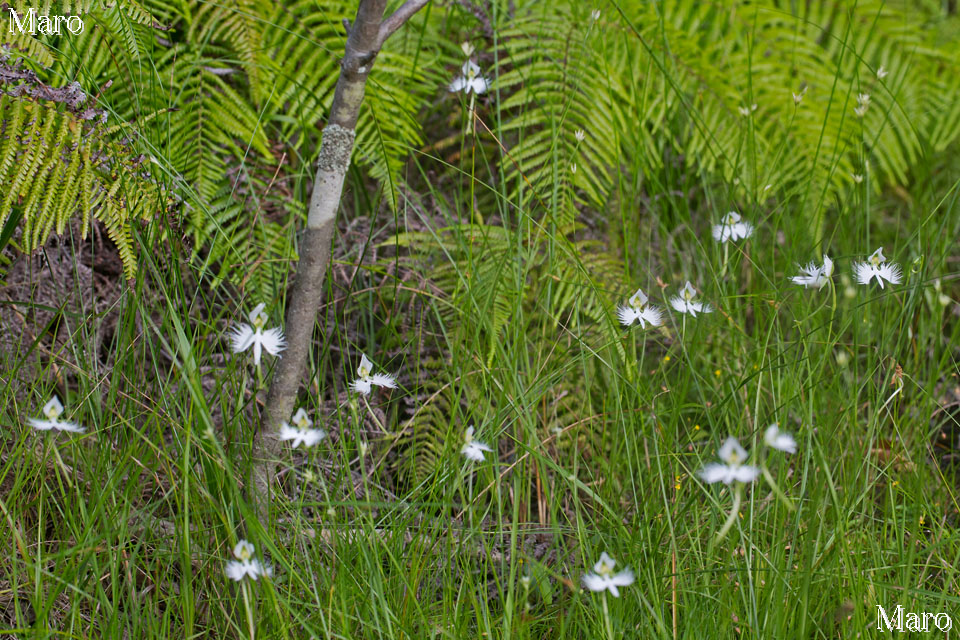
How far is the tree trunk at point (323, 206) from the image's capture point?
111cm

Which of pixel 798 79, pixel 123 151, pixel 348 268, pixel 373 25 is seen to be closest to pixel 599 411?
pixel 348 268

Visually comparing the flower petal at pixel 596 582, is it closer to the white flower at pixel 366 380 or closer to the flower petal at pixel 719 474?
the flower petal at pixel 719 474

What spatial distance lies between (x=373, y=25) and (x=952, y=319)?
6.22ft

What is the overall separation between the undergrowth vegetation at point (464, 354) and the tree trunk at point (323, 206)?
6cm

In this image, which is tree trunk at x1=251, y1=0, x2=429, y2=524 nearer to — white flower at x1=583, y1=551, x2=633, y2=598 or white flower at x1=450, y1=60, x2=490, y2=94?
white flower at x1=450, y1=60, x2=490, y2=94

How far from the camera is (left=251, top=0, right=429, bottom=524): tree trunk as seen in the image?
1108 millimetres

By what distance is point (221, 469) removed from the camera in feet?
3.85

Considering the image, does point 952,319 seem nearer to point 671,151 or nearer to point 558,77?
point 671,151

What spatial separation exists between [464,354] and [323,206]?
0.36 meters

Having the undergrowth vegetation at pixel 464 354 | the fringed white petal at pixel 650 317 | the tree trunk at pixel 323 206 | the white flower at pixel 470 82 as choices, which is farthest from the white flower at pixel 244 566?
the white flower at pixel 470 82

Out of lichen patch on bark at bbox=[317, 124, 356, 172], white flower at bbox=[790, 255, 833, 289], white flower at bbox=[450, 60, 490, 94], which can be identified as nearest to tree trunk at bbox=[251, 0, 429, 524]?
lichen patch on bark at bbox=[317, 124, 356, 172]

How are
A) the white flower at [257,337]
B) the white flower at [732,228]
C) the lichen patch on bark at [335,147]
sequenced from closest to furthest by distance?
the white flower at [257,337] → the lichen patch on bark at [335,147] → the white flower at [732,228]

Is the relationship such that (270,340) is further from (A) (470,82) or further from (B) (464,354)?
(A) (470,82)

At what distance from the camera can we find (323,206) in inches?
46.6
